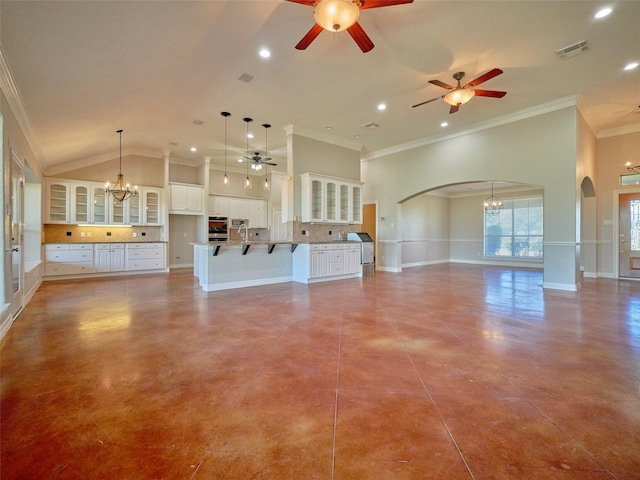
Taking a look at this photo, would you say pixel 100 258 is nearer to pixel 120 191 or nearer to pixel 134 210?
pixel 134 210

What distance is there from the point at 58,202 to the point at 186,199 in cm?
293

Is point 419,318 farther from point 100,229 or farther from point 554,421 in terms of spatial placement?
point 100,229

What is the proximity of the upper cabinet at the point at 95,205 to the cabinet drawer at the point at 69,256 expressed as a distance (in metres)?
0.84

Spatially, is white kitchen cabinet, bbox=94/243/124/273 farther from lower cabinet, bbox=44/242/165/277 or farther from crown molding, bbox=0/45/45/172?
crown molding, bbox=0/45/45/172

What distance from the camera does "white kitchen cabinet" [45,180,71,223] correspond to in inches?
282

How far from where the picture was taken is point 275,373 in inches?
91.5

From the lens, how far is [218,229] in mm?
9547

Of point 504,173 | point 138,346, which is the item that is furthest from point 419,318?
point 504,173

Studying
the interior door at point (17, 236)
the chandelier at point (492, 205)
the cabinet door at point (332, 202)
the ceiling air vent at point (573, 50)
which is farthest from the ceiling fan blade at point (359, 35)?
the chandelier at point (492, 205)

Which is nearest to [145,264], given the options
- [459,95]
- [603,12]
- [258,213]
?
[258,213]

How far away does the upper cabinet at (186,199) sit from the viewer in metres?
8.80

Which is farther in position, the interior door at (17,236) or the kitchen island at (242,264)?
the kitchen island at (242,264)

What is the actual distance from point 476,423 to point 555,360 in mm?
1386

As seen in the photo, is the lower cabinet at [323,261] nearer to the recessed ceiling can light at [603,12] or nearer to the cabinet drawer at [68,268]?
the cabinet drawer at [68,268]
